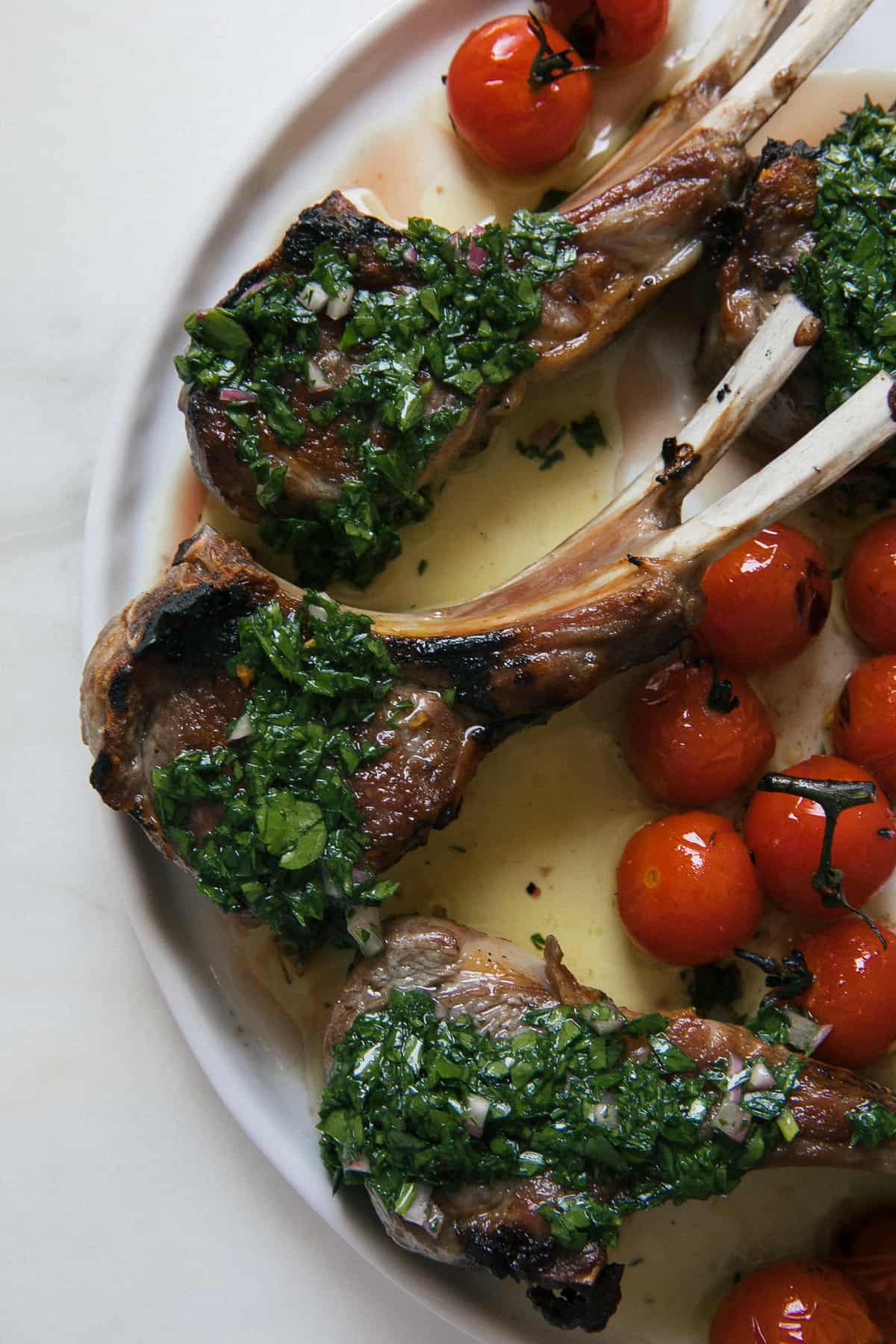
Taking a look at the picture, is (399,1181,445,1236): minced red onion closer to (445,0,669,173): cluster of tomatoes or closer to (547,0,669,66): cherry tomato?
(445,0,669,173): cluster of tomatoes

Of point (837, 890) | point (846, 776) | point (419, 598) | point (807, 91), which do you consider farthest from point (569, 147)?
point (837, 890)

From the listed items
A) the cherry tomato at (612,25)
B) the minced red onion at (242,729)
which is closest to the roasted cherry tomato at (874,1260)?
the minced red onion at (242,729)

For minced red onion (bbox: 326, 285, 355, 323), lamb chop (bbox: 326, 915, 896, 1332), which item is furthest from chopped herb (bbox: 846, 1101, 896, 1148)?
minced red onion (bbox: 326, 285, 355, 323)

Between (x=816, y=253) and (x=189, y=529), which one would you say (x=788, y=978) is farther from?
(x=189, y=529)

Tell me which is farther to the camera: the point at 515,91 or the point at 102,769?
the point at 515,91

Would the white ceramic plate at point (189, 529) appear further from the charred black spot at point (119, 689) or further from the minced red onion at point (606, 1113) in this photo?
the minced red onion at point (606, 1113)

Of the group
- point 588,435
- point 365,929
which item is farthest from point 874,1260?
point 588,435
